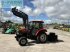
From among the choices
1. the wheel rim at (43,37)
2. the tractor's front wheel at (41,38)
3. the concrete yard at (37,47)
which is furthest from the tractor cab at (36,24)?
the concrete yard at (37,47)

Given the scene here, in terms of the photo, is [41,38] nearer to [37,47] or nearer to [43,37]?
[43,37]

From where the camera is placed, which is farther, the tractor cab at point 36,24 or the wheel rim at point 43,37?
the wheel rim at point 43,37

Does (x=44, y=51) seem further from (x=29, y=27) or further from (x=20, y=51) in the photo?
(x=29, y=27)

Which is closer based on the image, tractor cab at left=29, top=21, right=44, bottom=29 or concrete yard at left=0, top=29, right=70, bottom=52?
concrete yard at left=0, top=29, right=70, bottom=52

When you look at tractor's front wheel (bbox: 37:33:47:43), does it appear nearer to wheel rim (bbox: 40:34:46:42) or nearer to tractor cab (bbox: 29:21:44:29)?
wheel rim (bbox: 40:34:46:42)

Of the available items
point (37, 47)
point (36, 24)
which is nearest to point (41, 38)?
point (36, 24)

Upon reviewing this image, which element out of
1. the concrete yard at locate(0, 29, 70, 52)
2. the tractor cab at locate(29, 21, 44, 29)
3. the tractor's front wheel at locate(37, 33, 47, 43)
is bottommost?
the concrete yard at locate(0, 29, 70, 52)

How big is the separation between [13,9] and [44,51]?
1274 centimetres

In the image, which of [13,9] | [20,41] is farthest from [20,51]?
[13,9]

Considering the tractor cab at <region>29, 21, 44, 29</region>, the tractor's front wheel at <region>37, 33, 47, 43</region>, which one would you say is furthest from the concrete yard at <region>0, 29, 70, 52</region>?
the tractor cab at <region>29, 21, 44, 29</region>

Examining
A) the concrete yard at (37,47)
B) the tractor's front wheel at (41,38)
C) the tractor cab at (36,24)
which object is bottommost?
the concrete yard at (37,47)

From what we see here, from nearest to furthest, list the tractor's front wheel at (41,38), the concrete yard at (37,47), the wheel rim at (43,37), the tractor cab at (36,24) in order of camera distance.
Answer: the concrete yard at (37,47) < the tractor cab at (36,24) < the tractor's front wheel at (41,38) < the wheel rim at (43,37)

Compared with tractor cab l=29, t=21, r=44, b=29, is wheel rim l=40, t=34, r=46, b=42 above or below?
below

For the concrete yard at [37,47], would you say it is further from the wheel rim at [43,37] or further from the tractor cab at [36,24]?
the tractor cab at [36,24]
